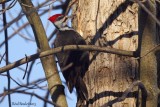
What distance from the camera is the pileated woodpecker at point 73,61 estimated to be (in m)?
3.54

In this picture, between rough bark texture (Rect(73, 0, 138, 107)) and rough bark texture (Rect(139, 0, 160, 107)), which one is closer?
rough bark texture (Rect(139, 0, 160, 107))

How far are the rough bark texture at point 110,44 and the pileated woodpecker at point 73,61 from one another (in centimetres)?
9

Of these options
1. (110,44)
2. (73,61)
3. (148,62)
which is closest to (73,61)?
(73,61)

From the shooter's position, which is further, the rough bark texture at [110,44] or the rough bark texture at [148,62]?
the rough bark texture at [110,44]

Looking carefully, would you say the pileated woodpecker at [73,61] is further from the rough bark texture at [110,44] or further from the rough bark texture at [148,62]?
the rough bark texture at [148,62]

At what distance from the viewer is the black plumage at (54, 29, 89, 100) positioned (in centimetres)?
359

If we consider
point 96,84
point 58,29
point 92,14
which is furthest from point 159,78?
point 58,29

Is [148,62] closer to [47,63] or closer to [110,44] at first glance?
[110,44]

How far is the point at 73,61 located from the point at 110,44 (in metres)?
0.55

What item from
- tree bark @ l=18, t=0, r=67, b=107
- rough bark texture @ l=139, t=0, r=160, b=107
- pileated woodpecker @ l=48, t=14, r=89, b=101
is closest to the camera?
Answer: rough bark texture @ l=139, t=0, r=160, b=107

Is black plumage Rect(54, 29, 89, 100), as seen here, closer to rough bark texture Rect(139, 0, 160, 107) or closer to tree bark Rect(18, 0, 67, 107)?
tree bark Rect(18, 0, 67, 107)

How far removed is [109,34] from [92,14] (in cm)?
26

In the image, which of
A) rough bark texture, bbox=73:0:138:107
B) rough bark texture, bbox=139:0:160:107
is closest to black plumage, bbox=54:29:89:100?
rough bark texture, bbox=73:0:138:107

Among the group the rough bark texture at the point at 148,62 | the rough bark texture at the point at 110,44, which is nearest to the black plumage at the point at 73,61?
the rough bark texture at the point at 110,44
